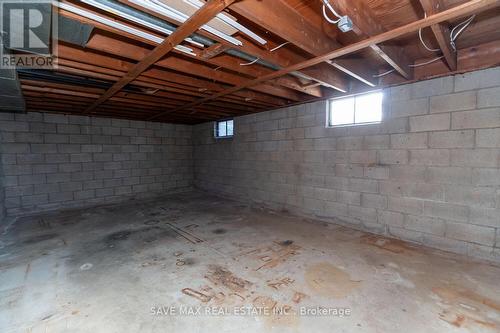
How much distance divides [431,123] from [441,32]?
129 centimetres

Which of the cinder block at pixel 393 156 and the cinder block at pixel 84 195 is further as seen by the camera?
the cinder block at pixel 84 195

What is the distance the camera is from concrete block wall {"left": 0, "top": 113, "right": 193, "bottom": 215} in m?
4.48

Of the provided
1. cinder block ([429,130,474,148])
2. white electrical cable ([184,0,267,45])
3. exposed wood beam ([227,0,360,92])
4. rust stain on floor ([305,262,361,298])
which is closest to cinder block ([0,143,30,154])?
white electrical cable ([184,0,267,45])

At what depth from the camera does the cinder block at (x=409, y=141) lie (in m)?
2.86

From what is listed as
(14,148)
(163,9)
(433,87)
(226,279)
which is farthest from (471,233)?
(14,148)

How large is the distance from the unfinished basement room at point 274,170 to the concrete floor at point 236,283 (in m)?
0.02

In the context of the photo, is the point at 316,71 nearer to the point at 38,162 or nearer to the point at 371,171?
the point at 371,171

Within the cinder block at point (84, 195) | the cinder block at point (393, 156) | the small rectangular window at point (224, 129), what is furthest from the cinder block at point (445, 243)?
the cinder block at point (84, 195)

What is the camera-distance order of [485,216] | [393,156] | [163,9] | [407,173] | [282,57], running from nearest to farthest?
[163,9] → [282,57] → [485,216] → [407,173] → [393,156]

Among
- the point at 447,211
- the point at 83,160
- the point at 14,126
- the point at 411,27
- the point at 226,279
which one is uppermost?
the point at 411,27

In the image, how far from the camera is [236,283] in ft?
7.00

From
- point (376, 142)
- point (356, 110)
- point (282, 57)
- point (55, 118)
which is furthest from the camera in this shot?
point (55, 118)

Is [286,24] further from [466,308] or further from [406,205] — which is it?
[406,205]

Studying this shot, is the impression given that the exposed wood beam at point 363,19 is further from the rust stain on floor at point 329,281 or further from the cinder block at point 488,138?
the rust stain on floor at point 329,281
